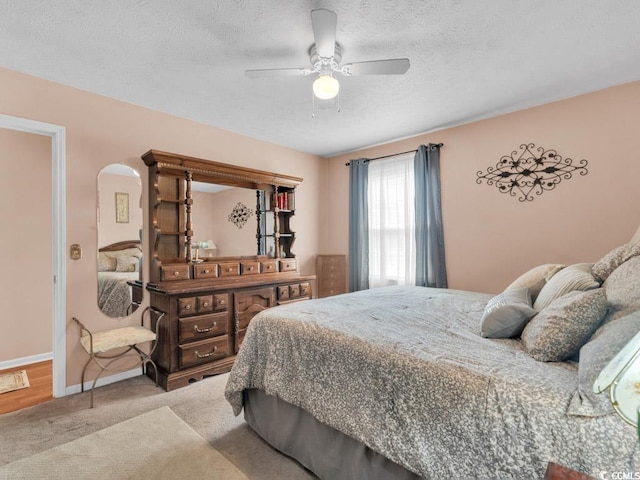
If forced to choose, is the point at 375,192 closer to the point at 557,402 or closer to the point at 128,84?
A: the point at 128,84

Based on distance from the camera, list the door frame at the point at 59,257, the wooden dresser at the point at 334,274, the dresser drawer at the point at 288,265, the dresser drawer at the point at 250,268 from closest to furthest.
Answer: the door frame at the point at 59,257 < the dresser drawer at the point at 250,268 < the dresser drawer at the point at 288,265 < the wooden dresser at the point at 334,274

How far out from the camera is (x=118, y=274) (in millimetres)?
2924

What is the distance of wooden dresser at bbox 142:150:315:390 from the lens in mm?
2770

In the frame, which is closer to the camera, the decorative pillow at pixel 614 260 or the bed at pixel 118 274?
the decorative pillow at pixel 614 260

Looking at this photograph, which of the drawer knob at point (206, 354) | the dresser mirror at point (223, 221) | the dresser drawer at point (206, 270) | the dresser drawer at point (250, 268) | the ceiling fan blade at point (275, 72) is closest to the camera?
the ceiling fan blade at point (275, 72)

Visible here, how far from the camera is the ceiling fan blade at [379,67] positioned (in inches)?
75.5

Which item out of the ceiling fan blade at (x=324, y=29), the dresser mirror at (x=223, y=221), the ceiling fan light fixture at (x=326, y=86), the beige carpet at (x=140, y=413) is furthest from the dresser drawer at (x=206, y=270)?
the ceiling fan blade at (x=324, y=29)

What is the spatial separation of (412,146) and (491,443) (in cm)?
352

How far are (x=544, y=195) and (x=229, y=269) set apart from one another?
10.8ft

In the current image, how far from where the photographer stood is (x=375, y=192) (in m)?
4.28

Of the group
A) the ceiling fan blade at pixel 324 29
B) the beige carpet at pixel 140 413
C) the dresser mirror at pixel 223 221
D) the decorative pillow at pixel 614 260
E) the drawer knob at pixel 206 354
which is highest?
the ceiling fan blade at pixel 324 29

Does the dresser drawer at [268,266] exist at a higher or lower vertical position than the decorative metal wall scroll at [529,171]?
lower

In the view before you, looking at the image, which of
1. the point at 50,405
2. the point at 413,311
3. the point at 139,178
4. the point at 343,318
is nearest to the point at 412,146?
the point at 413,311

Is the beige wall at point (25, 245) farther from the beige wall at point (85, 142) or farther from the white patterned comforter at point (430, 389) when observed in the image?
the white patterned comforter at point (430, 389)
